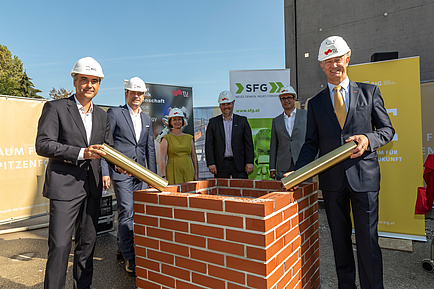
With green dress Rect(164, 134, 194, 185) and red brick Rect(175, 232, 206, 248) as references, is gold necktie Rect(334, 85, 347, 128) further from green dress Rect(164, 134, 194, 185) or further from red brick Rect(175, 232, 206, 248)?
green dress Rect(164, 134, 194, 185)

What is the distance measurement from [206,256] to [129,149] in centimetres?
198

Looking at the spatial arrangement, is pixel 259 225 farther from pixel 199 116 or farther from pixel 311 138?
pixel 199 116

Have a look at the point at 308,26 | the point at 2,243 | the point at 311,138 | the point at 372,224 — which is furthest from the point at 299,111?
the point at 308,26

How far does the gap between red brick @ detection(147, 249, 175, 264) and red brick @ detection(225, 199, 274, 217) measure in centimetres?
64

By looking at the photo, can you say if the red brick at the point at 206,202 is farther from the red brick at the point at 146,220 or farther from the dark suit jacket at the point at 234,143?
the dark suit jacket at the point at 234,143

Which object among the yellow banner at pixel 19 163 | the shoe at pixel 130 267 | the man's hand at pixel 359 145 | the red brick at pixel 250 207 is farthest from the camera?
the yellow banner at pixel 19 163

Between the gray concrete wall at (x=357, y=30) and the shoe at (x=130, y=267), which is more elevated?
the gray concrete wall at (x=357, y=30)

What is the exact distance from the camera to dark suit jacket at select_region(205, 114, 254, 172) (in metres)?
4.26

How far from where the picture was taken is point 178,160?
13.7ft

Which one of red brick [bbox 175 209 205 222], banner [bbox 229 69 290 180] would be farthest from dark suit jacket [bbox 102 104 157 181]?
banner [bbox 229 69 290 180]

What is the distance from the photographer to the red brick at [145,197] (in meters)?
1.98

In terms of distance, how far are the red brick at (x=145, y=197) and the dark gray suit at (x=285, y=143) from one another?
98.5 inches

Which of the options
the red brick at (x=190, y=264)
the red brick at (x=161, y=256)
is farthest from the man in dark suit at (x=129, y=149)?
the red brick at (x=190, y=264)

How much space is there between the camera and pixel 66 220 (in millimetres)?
2160
